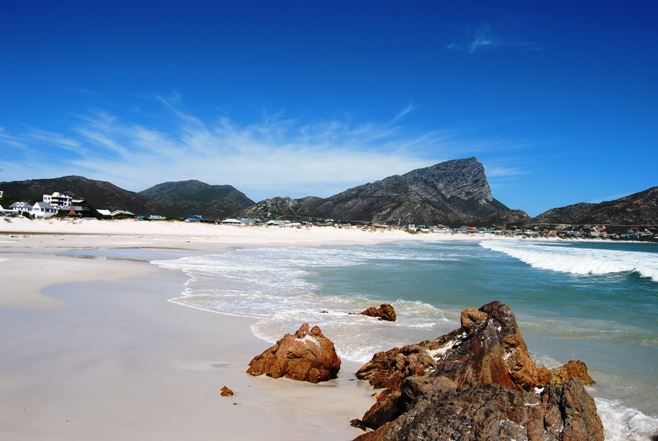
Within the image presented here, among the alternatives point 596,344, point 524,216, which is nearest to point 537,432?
point 596,344

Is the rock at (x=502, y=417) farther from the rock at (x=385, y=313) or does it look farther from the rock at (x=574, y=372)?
the rock at (x=385, y=313)

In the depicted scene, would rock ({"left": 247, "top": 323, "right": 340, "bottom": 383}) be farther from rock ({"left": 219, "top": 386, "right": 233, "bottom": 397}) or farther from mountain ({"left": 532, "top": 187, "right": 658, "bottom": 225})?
mountain ({"left": 532, "top": 187, "right": 658, "bottom": 225})

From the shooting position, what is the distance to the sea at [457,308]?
25.8 feet

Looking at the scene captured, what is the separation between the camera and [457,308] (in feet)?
47.5

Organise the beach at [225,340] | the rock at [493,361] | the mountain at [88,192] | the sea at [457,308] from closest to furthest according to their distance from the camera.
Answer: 1. the beach at [225,340]
2. the rock at [493,361]
3. the sea at [457,308]
4. the mountain at [88,192]

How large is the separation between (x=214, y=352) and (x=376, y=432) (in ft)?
15.3

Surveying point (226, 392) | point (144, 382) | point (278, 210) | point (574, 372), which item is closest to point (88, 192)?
point (278, 210)

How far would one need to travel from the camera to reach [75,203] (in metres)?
105

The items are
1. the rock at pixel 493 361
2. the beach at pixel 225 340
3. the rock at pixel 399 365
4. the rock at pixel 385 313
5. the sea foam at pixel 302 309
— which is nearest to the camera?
the beach at pixel 225 340

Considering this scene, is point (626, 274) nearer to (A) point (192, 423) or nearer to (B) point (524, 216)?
(A) point (192, 423)

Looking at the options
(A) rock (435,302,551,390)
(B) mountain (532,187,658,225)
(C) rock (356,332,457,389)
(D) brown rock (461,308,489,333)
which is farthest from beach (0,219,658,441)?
(B) mountain (532,187,658,225)

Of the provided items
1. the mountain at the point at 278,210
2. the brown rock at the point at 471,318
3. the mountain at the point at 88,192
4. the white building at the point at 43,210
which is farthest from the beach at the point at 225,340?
the mountain at the point at 278,210

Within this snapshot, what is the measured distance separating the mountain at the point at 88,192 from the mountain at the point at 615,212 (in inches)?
5284

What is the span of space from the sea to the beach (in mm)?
53
